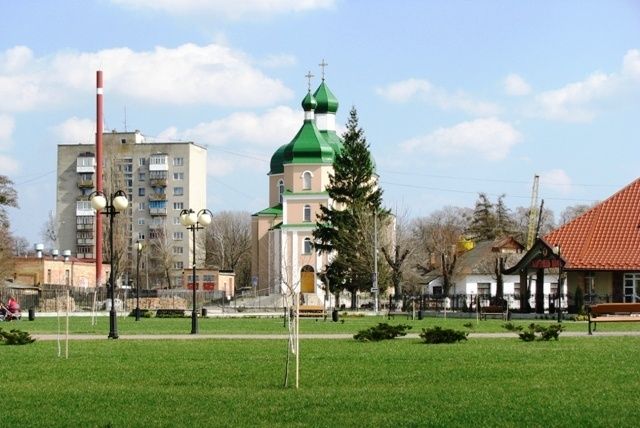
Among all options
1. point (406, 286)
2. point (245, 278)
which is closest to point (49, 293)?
point (406, 286)

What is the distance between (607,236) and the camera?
56.4 meters

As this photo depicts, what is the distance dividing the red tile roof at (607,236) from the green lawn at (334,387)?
32475 mm

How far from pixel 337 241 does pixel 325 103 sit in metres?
23.8

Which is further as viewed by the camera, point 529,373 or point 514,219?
point 514,219

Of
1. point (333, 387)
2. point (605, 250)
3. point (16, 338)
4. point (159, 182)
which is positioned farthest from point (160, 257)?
point (333, 387)

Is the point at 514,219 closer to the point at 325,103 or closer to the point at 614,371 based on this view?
the point at 325,103

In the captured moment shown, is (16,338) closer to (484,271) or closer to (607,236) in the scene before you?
(607,236)

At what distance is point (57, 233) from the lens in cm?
13725

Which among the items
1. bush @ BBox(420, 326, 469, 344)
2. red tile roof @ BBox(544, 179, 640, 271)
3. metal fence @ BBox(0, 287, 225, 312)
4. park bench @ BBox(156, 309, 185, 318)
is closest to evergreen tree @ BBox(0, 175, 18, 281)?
metal fence @ BBox(0, 287, 225, 312)

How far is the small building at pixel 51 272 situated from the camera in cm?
9062

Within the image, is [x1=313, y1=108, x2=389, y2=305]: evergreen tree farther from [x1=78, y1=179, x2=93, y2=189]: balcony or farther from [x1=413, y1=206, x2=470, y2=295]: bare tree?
[x1=78, y1=179, x2=93, y2=189]: balcony

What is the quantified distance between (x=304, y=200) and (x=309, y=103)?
9.17 m

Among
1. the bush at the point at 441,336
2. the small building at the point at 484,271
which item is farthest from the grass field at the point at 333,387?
the small building at the point at 484,271

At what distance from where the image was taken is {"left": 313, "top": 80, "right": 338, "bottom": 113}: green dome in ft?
347
